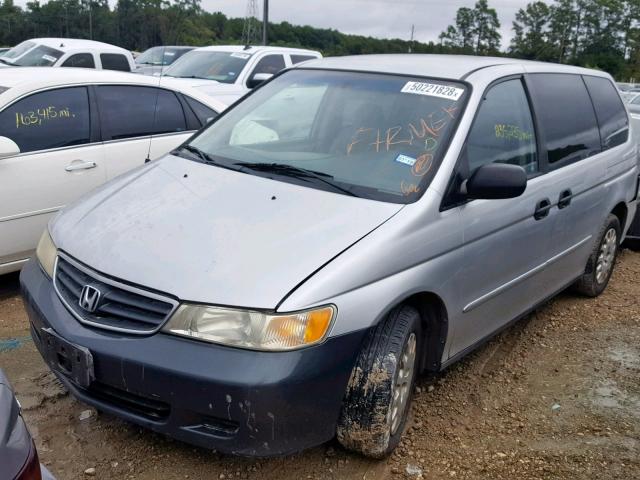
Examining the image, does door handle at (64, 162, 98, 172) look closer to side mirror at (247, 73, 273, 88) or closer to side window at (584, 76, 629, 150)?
side mirror at (247, 73, 273, 88)

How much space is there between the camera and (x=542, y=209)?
12.9ft

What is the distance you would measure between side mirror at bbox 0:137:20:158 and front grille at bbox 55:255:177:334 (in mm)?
1978

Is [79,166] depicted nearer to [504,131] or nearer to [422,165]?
[422,165]

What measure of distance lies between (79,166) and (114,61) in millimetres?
9198

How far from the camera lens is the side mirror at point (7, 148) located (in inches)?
175

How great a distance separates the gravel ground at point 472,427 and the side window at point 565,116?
4.09 feet

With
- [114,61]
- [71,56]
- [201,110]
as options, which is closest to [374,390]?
[201,110]

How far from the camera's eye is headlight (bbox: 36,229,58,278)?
3108 millimetres

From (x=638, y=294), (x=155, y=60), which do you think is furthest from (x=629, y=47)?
(x=638, y=294)

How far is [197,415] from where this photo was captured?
2598 millimetres

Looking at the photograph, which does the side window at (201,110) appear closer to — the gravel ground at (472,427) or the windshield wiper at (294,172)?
the gravel ground at (472,427)

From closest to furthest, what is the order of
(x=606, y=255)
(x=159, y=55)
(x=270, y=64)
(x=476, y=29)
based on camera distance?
1. (x=606, y=255)
2. (x=270, y=64)
3. (x=159, y=55)
4. (x=476, y=29)

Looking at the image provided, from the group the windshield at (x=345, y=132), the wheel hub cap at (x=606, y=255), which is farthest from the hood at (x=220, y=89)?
the wheel hub cap at (x=606, y=255)

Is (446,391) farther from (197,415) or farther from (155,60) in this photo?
(155,60)
